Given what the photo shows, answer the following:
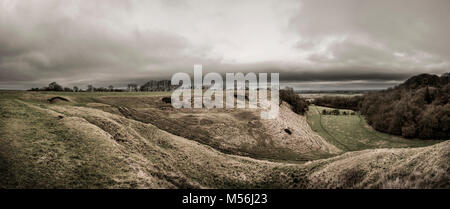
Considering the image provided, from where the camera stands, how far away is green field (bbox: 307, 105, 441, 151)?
48656 mm

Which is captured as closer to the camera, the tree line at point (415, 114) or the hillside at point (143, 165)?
the hillside at point (143, 165)

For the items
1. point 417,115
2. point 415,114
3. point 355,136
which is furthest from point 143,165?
point 415,114

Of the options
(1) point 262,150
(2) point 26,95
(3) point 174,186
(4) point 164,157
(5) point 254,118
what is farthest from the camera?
(5) point 254,118

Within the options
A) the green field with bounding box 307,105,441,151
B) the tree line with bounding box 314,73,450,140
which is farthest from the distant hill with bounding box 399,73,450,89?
the green field with bounding box 307,105,441,151

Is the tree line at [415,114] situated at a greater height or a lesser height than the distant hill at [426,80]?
lesser

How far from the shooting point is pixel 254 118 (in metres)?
45.7

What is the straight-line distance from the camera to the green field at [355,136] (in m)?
48.7

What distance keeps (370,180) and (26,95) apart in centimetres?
5130

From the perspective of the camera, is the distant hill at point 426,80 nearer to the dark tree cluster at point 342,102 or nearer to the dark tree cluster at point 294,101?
the dark tree cluster at point 342,102

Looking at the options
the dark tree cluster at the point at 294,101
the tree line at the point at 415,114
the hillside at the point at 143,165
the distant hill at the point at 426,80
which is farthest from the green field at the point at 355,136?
the distant hill at the point at 426,80

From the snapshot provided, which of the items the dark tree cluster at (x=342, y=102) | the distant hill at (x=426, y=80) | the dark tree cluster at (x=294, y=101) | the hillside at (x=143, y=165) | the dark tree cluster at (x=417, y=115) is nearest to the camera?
the hillside at (x=143, y=165)
